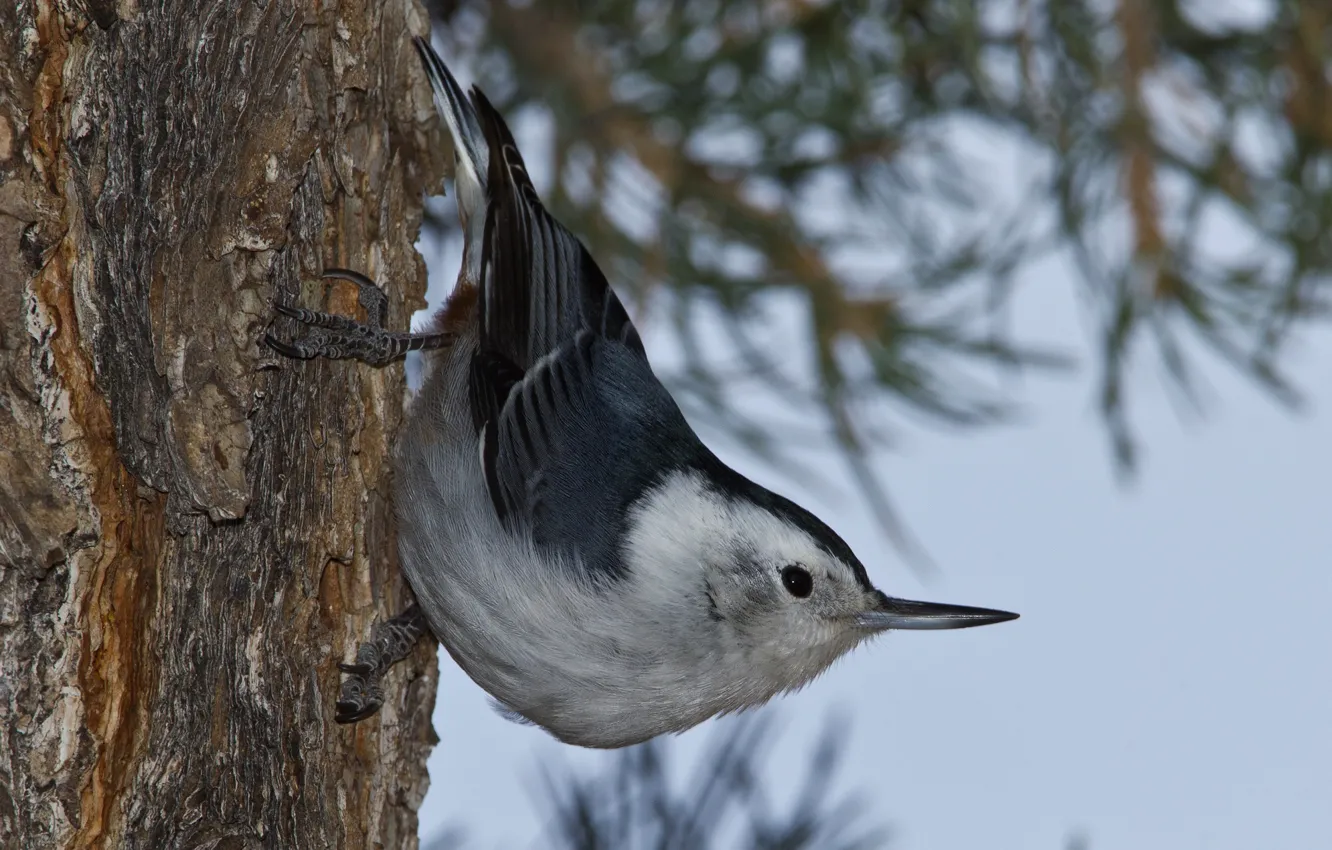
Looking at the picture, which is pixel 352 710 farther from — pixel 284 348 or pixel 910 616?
pixel 910 616

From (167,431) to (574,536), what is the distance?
530 millimetres

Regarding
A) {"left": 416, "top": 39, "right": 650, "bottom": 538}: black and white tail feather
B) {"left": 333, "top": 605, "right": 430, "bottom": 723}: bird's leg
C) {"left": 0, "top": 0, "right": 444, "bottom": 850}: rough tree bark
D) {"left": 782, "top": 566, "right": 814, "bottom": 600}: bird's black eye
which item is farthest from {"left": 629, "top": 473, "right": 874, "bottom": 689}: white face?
{"left": 0, "top": 0, "right": 444, "bottom": 850}: rough tree bark

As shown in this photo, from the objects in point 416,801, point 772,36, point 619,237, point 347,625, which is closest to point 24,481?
point 347,625

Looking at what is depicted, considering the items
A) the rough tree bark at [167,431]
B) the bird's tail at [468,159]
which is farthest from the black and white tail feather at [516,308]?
the rough tree bark at [167,431]

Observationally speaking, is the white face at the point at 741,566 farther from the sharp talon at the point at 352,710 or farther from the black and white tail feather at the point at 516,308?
the sharp talon at the point at 352,710

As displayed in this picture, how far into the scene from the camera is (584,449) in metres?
1.69

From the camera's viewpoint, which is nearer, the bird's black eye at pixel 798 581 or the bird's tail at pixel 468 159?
the bird's black eye at pixel 798 581

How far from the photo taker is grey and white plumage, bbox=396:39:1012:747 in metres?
1.58

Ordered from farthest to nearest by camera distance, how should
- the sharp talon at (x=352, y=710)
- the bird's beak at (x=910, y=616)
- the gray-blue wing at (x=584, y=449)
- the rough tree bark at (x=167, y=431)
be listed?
the bird's beak at (x=910, y=616) → the gray-blue wing at (x=584, y=449) → the sharp talon at (x=352, y=710) → the rough tree bark at (x=167, y=431)

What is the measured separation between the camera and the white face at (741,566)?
1.65m

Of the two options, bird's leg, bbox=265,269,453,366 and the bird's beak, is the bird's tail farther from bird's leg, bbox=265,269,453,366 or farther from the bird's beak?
the bird's beak

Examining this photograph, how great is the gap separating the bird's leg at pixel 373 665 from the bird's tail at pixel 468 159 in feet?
1.73

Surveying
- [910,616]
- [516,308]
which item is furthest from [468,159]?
[910,616]

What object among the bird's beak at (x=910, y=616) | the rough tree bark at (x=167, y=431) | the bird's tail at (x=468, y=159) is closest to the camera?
the rough tree bark at (x=167, y=431)
